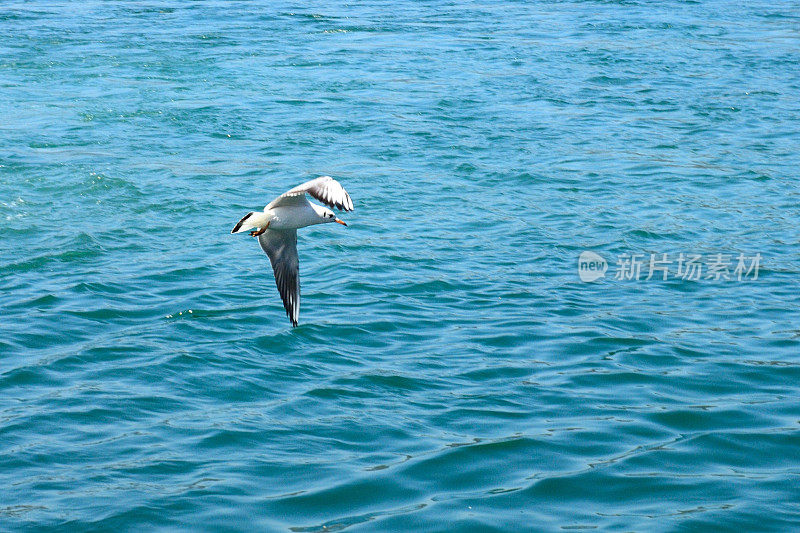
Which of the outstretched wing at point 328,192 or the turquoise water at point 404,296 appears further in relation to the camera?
the turquoise water at point 404,296

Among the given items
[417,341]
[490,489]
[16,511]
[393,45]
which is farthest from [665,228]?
[393,45]

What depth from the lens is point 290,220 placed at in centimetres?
776

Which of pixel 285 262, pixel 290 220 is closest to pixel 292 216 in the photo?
pixel 290 220

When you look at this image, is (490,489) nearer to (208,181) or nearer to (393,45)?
(208,181)

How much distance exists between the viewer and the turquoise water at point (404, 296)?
688cm

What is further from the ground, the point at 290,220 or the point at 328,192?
the point at 328,192

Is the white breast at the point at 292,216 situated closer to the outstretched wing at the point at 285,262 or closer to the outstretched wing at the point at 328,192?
the outstretched wing at the point at 285,262

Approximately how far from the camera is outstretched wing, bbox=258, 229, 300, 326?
27.6ft

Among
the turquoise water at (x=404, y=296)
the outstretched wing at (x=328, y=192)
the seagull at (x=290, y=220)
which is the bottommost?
the turquoise water at (x=404, y=296)

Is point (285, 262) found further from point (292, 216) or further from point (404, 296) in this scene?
point (404, 296)

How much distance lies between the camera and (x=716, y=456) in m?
7.32

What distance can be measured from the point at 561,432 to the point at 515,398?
26.0 inches

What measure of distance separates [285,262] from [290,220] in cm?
75

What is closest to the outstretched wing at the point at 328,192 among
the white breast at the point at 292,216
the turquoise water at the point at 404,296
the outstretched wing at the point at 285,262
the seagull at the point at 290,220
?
the seagull at the point at 290,220
